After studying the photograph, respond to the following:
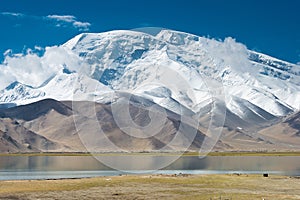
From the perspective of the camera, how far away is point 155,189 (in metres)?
66.6

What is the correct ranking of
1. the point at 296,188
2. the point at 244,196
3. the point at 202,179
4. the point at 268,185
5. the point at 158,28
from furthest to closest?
the point at 202,179 → the point at 268,185 → the point at 296,188 → the point at 244,196 → the point at 158,28

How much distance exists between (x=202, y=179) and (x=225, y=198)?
26037mm

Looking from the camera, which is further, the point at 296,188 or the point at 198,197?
the point at 296,188

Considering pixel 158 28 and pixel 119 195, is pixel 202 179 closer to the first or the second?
pixel 119 195

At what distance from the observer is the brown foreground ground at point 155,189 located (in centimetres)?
5909

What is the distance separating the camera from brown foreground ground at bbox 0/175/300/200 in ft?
194

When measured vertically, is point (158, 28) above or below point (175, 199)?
above

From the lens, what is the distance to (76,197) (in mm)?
58594

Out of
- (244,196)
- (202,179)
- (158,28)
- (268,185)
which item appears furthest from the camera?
(202,179)

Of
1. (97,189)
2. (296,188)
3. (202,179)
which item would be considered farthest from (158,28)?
(202,179)

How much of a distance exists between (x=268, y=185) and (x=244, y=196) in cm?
1641

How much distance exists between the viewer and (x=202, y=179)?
8212 centimetres

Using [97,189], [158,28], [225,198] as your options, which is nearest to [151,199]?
[225,198]

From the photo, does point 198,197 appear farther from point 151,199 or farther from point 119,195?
point 119,195
